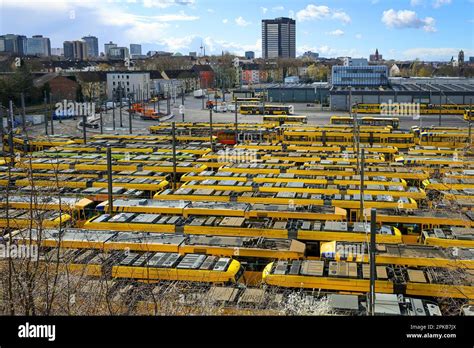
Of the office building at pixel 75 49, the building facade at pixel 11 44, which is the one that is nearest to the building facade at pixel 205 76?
the building facade at pixel 11 44

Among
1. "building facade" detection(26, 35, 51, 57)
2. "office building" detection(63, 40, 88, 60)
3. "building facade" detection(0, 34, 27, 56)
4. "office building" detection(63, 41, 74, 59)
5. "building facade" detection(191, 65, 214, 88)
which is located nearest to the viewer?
"building facade" detection(0, 34, 27, 56)

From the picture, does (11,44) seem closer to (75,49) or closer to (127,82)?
(75,49)

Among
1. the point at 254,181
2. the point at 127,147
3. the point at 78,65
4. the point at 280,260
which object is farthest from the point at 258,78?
the point at 280,260

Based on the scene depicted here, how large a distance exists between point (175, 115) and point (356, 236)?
153 feet

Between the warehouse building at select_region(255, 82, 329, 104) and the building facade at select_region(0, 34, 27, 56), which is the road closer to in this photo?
the warehouse building at select_region(255, 82, 329, 104)

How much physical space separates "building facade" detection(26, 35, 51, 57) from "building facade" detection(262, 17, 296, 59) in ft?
182

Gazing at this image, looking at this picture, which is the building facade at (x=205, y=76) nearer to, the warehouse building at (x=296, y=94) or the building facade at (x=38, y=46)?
the warehouse building at (x=296, y=94)

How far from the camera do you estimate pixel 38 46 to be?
12344cm

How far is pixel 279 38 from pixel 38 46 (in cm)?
6245

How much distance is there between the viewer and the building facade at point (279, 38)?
5551 inches

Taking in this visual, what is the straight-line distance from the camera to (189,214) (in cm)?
1470

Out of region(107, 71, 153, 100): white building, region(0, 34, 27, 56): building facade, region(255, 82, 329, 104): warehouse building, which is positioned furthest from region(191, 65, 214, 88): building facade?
region(0, 34, 27, 56): building facade

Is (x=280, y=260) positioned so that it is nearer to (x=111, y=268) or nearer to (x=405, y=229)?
(x=111, y=268)

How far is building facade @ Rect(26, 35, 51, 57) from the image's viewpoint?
119750 millimetres
